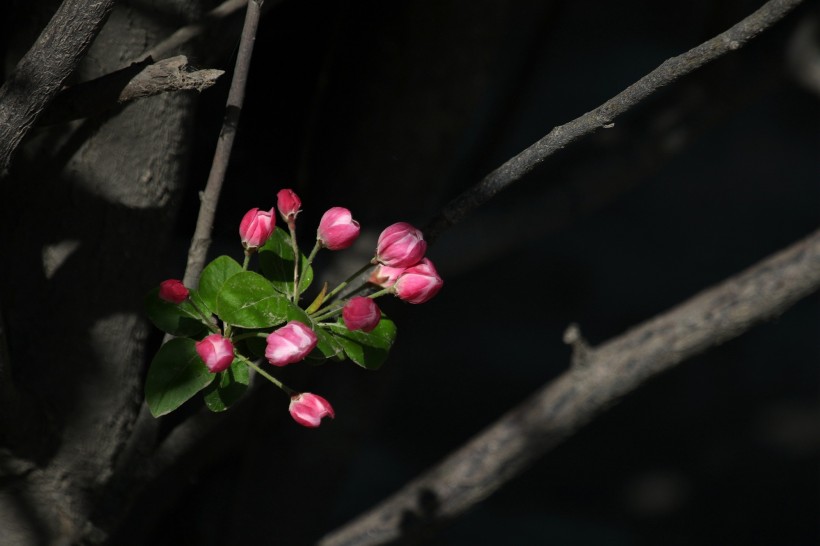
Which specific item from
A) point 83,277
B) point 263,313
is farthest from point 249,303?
point 83,277

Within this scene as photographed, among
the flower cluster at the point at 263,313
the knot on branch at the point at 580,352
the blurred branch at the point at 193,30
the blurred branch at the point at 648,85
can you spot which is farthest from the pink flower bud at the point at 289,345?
the knot on branch at the point at 580,352

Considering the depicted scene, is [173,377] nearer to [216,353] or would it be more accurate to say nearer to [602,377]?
[216,353]

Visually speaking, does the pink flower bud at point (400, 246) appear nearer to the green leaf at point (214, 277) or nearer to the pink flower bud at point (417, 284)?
the pink flower bud at point (417, 284)

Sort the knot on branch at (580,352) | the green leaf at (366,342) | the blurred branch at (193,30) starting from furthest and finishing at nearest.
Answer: the knot on branch at (580,352) < the blurred branch at (193,30) < the green leaf at (366,342)

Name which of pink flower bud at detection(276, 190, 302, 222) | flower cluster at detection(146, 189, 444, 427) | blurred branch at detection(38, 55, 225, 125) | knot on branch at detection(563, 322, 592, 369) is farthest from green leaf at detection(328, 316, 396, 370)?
knot on branch at detection(563, 322, 592, 369)

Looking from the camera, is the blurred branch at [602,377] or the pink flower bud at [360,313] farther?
the blurred branch at [602,377]

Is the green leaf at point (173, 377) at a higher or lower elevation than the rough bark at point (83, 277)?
lower

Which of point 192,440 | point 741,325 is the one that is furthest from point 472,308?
point 192,440

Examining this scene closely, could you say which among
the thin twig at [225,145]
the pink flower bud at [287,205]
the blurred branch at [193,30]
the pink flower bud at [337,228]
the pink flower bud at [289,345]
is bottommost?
the pink flower bud at [289,345]
